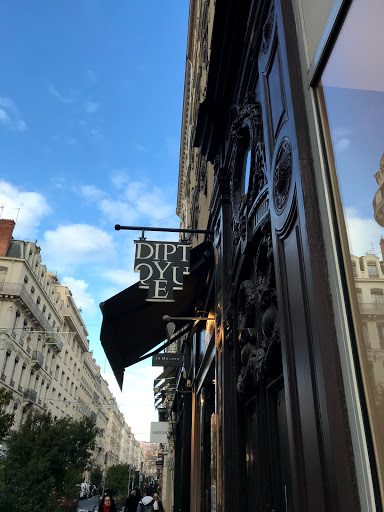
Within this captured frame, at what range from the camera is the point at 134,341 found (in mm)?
9625

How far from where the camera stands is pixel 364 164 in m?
2.01

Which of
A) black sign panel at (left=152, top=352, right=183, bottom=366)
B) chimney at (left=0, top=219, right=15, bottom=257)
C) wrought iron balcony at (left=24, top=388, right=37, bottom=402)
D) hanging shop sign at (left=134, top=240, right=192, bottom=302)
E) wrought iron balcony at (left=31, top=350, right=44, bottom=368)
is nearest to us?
hanging shop sign at (left=134, top=240, right=192, bottom=302)

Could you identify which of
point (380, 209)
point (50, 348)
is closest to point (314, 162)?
point (380, 209)

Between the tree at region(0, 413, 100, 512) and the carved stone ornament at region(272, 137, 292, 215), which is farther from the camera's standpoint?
the tree at region(0, 413, 100, 512)

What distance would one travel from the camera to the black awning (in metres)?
7.59

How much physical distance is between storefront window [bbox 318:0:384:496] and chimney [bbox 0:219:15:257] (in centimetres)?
4158

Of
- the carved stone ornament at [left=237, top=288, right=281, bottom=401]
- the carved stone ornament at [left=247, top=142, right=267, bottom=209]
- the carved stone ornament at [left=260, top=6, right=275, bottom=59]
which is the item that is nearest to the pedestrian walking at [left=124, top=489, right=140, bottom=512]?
the carved stone ornament at [left=237, top=288, right=281, bottom=401]

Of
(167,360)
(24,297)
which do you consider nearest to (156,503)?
(167,360)

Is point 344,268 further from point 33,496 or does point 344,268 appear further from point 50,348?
point 50,348

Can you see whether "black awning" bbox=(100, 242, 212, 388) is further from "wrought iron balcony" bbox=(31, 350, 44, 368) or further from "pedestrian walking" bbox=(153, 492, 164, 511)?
"wrought iron balcony" bbox=(31, 350, 44, 368)

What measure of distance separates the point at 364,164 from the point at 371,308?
26.8 inches

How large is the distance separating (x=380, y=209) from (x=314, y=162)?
79cm

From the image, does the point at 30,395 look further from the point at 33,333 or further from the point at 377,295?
the point at 377,295

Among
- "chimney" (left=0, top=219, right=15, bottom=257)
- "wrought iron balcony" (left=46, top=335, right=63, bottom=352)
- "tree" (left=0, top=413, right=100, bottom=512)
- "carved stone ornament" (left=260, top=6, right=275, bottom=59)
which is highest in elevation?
"chimney" (left=0, top=219, right=15, bottom=257)
